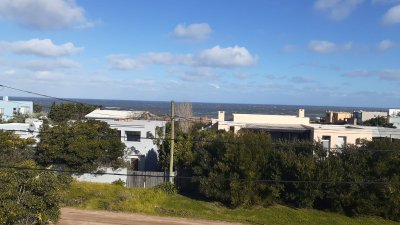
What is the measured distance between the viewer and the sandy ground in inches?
1003

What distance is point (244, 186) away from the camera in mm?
30156

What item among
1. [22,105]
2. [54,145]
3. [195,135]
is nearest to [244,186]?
[195,135]

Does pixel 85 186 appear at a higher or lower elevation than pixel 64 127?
lower

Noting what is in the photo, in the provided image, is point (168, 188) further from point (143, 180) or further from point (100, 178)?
point (100, 178)

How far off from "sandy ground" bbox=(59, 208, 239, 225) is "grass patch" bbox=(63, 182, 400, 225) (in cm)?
91

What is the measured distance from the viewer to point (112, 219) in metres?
26.4

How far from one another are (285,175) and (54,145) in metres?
17.0

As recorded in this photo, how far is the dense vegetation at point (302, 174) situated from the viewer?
29.3 metres

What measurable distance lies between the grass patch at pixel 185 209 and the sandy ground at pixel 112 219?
91 cm

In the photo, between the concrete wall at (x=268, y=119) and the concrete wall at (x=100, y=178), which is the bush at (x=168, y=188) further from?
the concrete wall at (x=268, y=119)

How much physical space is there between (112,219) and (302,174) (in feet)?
40.7

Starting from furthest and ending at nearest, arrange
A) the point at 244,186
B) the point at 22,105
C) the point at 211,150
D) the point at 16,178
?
the point at 22,105 < the point at 211,150 < the point at 244,186 < the point at 16,178

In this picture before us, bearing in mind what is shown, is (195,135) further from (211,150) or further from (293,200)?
(293,200)

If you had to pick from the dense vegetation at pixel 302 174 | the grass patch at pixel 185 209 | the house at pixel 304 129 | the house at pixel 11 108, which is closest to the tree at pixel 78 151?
the grass patch at pixel 185 209
